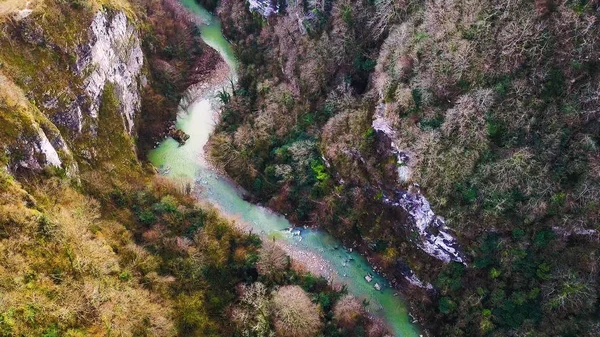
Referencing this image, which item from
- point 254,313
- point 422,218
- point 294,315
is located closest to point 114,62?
point 254,313

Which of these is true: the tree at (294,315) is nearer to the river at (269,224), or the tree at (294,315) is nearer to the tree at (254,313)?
the tree at (254,313)

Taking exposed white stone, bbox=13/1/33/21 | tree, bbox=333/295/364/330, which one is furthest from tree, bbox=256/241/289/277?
exposed white stone, bbox=13/1/33/21

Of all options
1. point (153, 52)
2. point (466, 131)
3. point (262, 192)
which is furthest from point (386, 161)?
point (153, 52)

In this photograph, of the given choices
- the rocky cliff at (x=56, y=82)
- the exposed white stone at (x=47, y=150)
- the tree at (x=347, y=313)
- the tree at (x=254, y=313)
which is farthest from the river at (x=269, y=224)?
the exposed white stone at (x=47, y=150)

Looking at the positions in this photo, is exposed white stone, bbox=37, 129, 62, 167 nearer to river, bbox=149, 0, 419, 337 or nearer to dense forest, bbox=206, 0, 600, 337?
river, bbox=149, 0, 419, 337

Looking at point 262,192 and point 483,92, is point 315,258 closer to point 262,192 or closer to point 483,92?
point 262,192

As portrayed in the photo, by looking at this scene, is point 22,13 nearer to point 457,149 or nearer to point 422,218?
point 457,149
